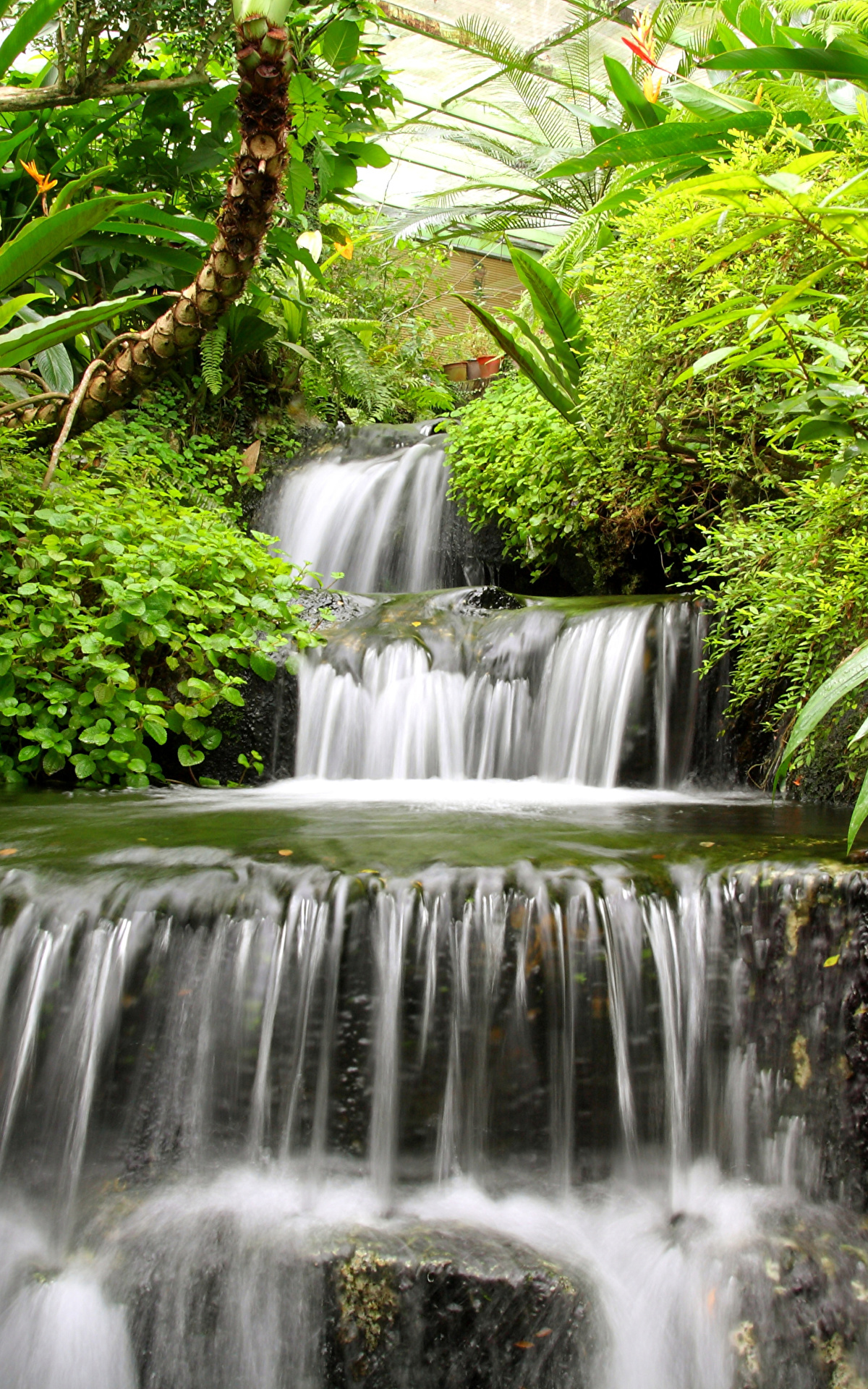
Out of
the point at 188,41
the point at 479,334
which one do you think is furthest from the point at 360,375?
the point at 479,334

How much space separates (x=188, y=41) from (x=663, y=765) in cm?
502

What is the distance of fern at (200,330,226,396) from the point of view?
7.64m

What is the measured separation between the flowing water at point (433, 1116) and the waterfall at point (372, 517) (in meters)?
4.59

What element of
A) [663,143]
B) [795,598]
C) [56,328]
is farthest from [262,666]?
[663,143]

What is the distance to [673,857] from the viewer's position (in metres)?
2.91

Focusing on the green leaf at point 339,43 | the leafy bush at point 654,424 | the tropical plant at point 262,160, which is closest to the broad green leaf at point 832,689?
the leafy bush at point 654,424

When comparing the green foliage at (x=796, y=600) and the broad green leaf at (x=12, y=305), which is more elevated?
the broad green leaf at (x=12, y=305)

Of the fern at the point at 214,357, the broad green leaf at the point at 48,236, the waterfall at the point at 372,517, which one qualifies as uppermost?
the fern at the point at 214,357

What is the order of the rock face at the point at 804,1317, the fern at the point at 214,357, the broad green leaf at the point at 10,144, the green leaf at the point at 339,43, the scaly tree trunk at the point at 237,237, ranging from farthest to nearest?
the fern at the point at 214,357, the green leaf at the point at 339,43, the broad green leaf at the point at 10,144, the scaly tree trunk at the point at 237,237, the rock face at the point at 804,1317

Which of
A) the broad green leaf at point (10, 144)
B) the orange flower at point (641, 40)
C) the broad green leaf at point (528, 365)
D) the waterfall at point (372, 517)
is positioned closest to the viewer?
the broad green leaf at point (10, 144)

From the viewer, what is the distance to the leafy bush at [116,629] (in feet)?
14.8

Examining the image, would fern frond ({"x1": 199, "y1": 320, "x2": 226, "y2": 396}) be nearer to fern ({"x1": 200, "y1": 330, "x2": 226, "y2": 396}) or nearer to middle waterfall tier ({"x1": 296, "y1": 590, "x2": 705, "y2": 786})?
fern ({"x1": 200, "y1": 330, "x2": 226, "y2": 396})

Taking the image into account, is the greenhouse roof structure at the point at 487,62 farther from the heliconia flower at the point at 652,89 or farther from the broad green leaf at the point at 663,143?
the broad green leaf at the point at 663,143

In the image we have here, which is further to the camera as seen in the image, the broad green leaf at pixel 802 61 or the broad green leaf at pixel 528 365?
the broad green leaf at pixel 528 365
